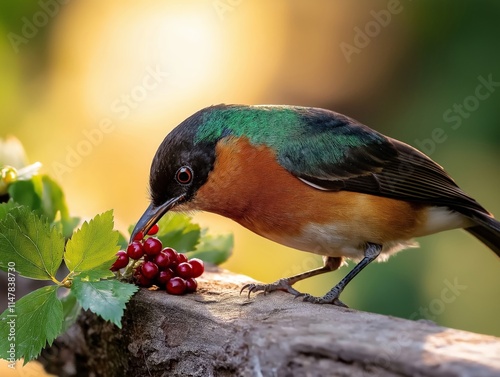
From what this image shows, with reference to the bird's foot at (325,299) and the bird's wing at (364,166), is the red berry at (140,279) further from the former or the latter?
the bird's wing at (364,166)

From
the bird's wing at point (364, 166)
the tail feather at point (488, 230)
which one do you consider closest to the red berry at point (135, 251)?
the bird's wing at point (364, 166)

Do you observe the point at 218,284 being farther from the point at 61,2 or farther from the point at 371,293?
the point at 61,2

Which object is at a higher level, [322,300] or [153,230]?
[153,230]

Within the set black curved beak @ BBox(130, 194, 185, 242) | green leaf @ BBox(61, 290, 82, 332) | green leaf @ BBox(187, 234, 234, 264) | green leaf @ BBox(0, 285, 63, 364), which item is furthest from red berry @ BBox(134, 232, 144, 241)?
green leaf @ BBox(0, 285, 63, 364)

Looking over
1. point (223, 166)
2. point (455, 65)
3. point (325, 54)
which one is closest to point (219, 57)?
point (325, 54)

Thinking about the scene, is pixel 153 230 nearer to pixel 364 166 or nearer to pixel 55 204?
pixel 55 204

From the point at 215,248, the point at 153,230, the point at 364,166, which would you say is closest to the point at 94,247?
the point at 153,230
